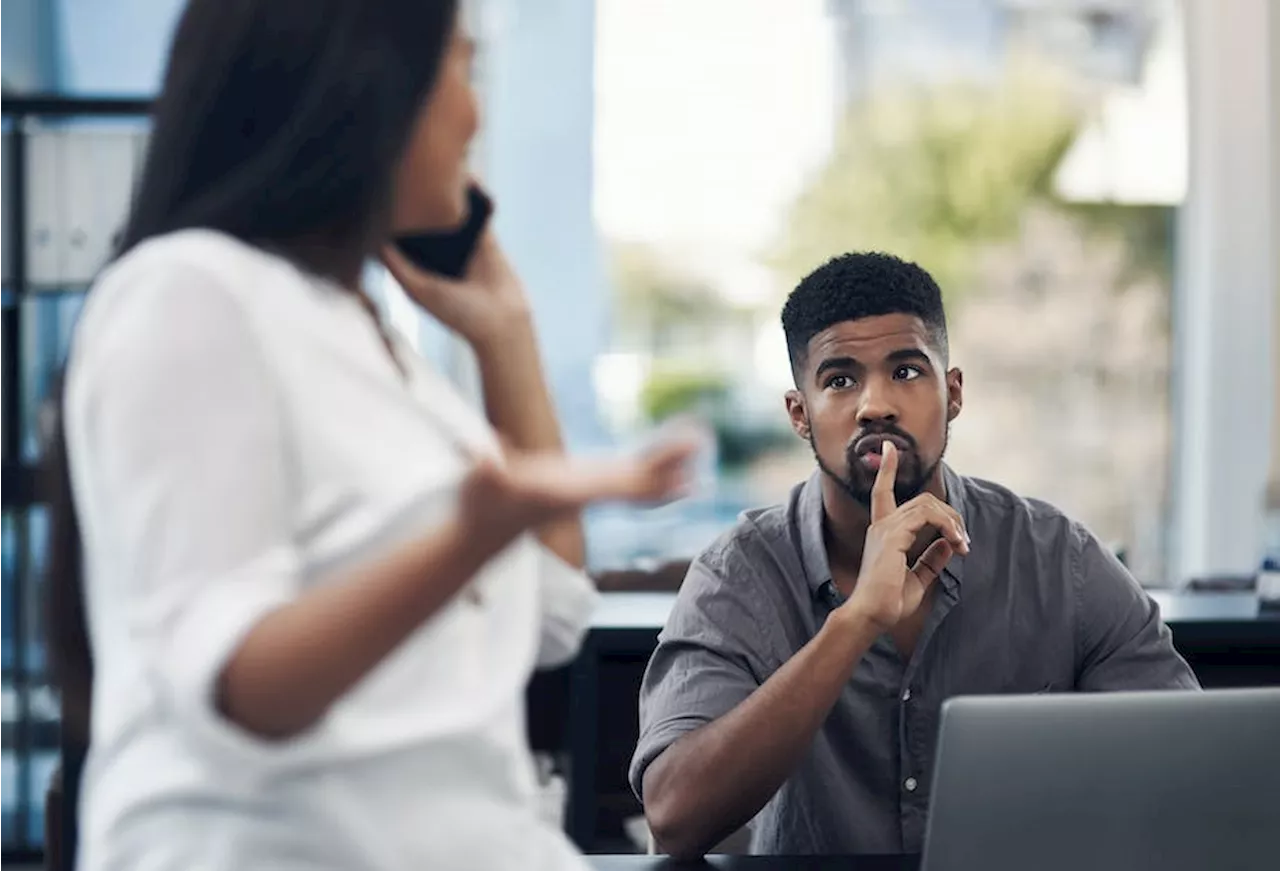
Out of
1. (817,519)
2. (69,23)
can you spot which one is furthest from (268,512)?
(69,23)

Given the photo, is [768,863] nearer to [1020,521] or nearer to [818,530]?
[818,530]

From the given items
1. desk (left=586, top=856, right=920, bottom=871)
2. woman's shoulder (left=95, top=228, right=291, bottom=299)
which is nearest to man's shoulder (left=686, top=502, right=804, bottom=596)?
desk (left=586, top=856, right=920, bottom=871)

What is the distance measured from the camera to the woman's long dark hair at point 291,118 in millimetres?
783

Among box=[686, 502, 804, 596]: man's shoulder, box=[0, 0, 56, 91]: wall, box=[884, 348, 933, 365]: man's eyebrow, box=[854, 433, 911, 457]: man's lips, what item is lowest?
box=[686, 502, 804, 596]: man's shoulder

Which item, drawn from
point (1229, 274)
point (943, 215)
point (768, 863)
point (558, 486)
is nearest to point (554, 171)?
point (943, 215)

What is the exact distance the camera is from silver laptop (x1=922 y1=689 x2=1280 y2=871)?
1137mm

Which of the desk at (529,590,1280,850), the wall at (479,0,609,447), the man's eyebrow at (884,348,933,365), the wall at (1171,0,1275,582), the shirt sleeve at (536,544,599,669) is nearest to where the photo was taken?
the shirt sleeve at (536,544,599,669)

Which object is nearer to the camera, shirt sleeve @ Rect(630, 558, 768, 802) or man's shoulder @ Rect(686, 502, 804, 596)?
shirt sleeve @ Rect(630, 558, 768, 802)

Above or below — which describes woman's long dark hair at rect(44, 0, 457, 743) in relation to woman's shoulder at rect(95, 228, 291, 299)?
above

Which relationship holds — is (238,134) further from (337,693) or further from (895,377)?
(895,377)

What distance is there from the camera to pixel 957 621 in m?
1.80

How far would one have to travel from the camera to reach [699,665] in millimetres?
1705

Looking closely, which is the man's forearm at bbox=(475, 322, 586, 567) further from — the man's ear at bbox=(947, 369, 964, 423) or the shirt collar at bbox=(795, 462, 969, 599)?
the man's ear at bbox=(947, 369, 964, 423)

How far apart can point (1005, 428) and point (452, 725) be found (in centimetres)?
409
